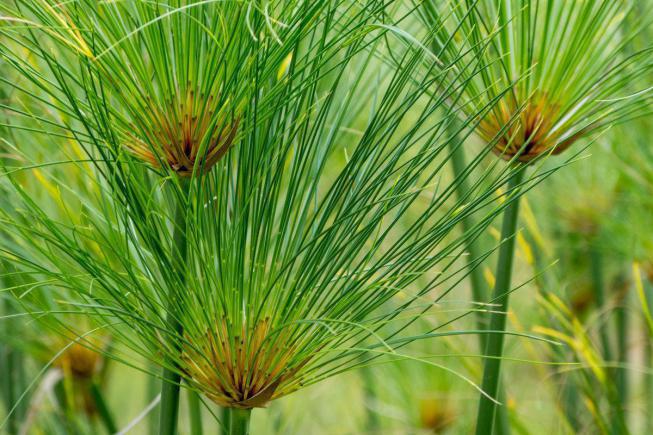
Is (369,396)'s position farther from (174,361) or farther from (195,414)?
(174,361)

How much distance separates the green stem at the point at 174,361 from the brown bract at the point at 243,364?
1cm

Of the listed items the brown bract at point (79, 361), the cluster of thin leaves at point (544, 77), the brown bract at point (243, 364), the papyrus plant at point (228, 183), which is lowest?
the brown bract at point (243, 364)

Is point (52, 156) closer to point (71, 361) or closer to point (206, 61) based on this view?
point (71, 361)

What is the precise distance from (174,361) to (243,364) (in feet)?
0.13

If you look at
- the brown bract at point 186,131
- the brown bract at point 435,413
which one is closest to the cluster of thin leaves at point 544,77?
the brown bract at point 186,131

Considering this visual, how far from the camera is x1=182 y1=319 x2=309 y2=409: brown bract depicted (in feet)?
1.51

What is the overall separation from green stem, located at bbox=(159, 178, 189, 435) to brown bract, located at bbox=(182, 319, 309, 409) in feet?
0.04

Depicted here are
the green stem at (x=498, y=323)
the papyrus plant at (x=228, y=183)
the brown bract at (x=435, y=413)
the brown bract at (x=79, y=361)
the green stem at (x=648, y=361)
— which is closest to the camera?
the papyrus plant at (x=228, y=183)

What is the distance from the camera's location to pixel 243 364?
18.2 inches

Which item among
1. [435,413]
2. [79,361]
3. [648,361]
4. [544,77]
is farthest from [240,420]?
[648,361]

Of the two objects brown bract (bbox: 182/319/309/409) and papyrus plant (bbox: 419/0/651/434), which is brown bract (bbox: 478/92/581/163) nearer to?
papyrus plant (bbox: 419/0/651/434)

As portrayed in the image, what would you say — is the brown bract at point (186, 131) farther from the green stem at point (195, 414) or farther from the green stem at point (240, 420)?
the green stem at point (195, 414)

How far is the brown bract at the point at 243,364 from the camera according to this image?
→ 1.51ft

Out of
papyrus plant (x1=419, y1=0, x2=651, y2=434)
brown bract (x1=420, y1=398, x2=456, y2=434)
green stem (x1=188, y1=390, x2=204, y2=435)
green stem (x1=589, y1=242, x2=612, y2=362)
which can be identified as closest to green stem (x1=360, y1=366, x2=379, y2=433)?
brown bract (x1=420, y1=398, x2=456, y2=434)
